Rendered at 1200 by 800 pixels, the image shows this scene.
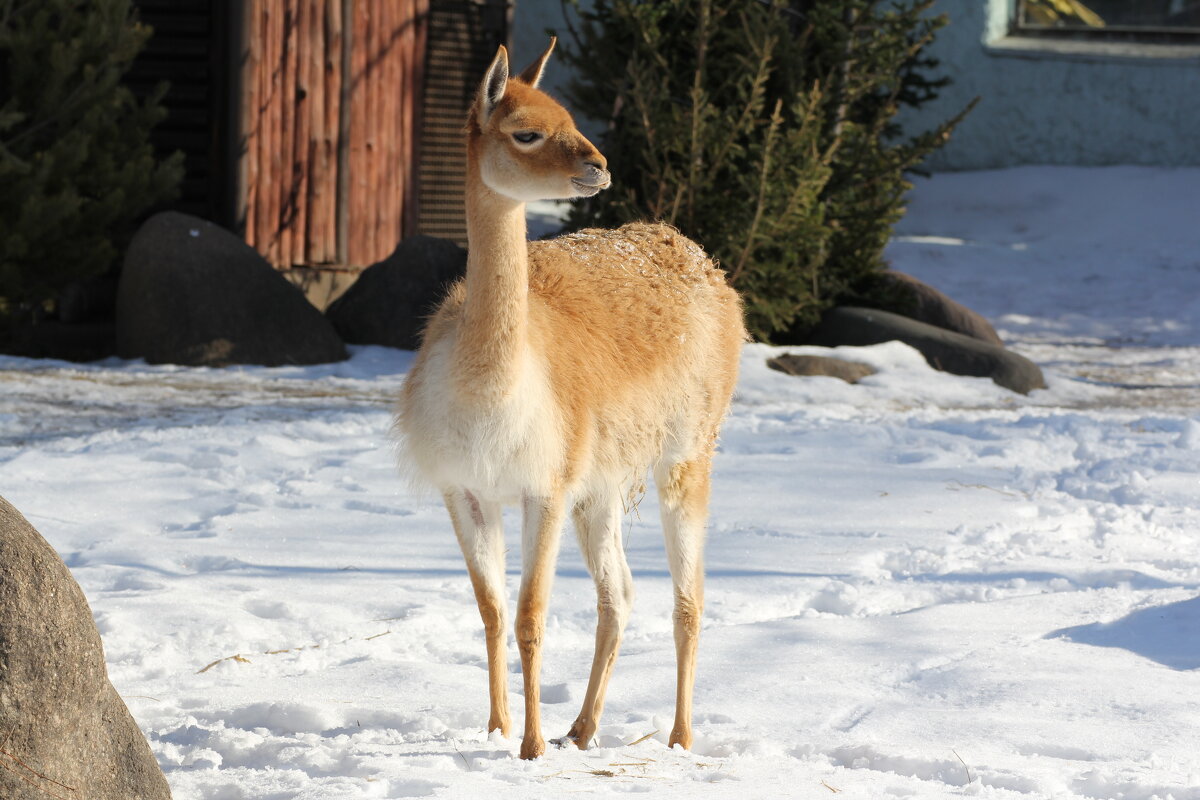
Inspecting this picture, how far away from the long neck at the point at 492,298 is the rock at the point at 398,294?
7.80m

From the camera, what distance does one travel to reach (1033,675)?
179 inches

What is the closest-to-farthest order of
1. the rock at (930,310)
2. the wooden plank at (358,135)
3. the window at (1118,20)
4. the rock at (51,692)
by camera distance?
the rock at (51,692) → the wooden plank at (358,135) → the rock at (930,310) → the window at (1118,20)

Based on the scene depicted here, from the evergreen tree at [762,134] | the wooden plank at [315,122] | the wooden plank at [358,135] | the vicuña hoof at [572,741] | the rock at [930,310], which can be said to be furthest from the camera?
the rock at [930,310]

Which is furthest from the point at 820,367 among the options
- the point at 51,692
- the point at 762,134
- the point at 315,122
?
the point at 51,692

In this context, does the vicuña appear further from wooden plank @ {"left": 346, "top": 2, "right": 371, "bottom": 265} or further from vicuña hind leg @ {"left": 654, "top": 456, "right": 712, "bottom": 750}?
wooden plank @ {"left": 346, "top": 2, "right": 371, "bottom": 265}

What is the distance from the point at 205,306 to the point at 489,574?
7549mm

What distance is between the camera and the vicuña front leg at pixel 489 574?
12.8ft

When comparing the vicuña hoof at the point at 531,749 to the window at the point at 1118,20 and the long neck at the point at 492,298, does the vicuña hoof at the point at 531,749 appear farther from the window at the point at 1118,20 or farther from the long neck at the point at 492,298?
the window at the point at 1118,20

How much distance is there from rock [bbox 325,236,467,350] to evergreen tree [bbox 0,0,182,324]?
1711 millimetres

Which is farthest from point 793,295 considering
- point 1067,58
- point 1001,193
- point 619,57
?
point 1067,58

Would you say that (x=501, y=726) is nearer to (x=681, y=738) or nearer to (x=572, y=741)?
(x=572, y=741)

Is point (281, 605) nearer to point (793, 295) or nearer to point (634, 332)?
point (634, 332)

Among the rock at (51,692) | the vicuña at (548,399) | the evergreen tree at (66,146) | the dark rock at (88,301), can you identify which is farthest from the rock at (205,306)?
the rock at (51,692)

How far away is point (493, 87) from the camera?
382 cm
